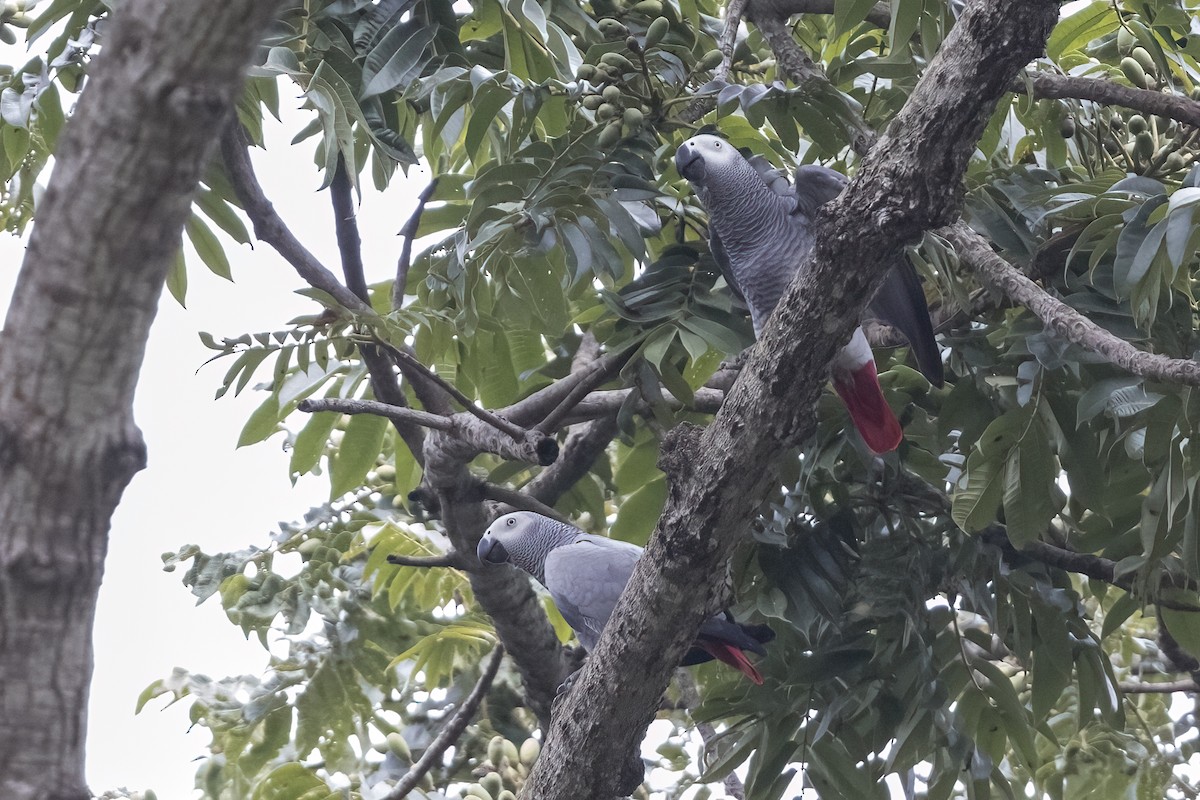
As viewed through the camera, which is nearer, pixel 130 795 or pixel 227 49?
pixel 227 49

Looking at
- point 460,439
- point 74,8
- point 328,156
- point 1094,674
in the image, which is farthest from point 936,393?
point 74,8

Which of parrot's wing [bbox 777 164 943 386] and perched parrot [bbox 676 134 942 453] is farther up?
perched parrot [bbox 676 134 942 453]

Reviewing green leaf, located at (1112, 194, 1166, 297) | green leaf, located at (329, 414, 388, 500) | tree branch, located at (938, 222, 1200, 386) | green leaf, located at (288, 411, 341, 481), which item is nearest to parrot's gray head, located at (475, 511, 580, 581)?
green leaf, located at (329, 414, 388, 500)

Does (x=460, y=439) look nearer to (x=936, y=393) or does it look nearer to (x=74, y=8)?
(x=936, y=393)

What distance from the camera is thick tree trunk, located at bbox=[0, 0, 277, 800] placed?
2.38ft

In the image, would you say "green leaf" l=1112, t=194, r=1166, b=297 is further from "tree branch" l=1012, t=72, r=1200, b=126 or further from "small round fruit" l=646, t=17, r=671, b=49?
"small round fruit" l=646, t=17, r=671, b=49

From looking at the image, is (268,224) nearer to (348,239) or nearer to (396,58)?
(348,239)

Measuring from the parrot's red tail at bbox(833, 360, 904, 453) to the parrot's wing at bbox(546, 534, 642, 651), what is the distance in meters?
0.69

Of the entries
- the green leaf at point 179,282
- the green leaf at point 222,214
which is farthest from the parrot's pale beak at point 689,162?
the green leaf at point 179,282

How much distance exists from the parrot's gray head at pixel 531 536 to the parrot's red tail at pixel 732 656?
0.57 m

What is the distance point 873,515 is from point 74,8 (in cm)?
208

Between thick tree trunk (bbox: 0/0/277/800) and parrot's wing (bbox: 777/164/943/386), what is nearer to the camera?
thick tree trunk (bbox: 0/0/277/800)

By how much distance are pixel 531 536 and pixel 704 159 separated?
1.11 metres

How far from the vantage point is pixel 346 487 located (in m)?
2.71
